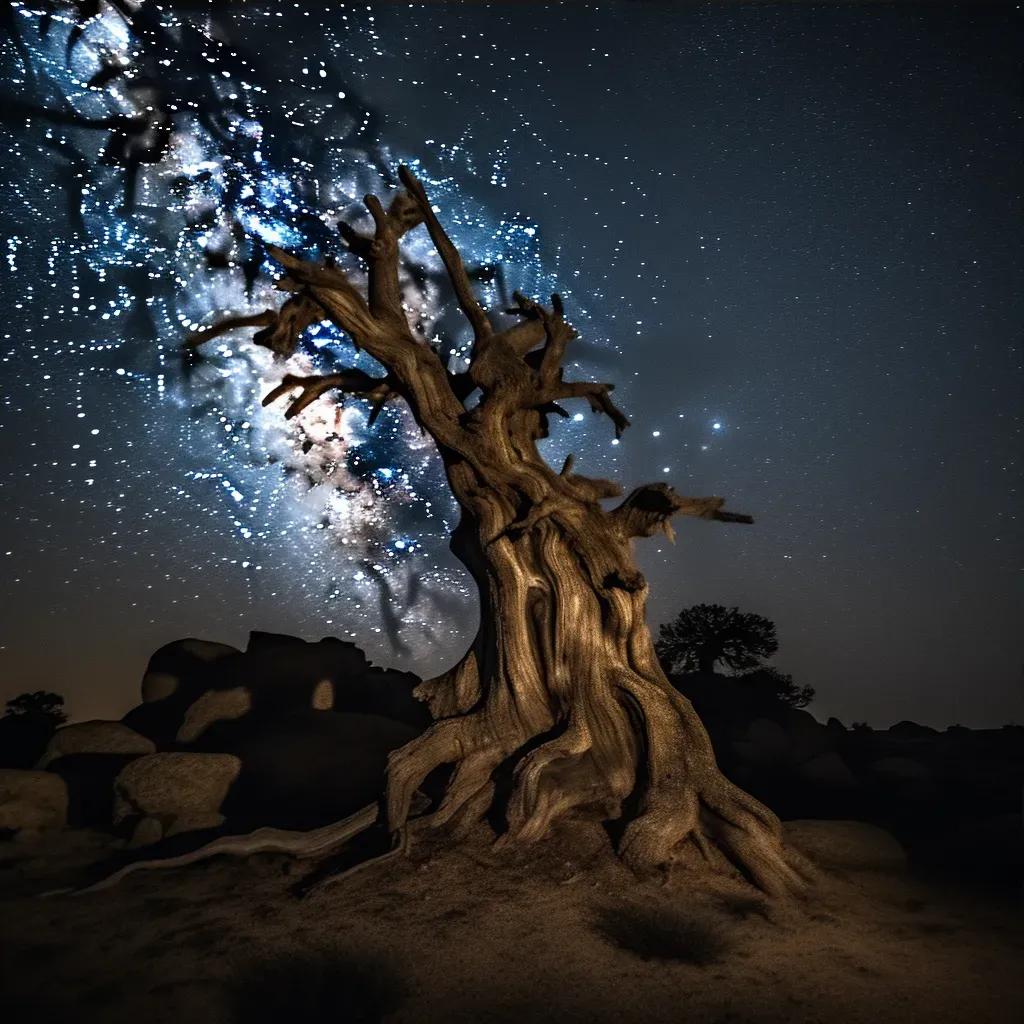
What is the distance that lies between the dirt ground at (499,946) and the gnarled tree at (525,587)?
0.74m

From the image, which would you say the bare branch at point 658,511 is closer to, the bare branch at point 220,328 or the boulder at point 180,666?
the bare branch at point 220,328

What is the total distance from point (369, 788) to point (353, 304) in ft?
25.0

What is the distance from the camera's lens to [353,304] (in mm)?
8445

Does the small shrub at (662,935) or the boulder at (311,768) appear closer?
the small shrub at (662,935)

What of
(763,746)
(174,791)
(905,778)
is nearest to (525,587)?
(174,791)

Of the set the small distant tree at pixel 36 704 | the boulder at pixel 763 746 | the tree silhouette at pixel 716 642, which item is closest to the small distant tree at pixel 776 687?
the tree silhouette at pixel 716 642

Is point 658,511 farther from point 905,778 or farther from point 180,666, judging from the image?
point 180,666

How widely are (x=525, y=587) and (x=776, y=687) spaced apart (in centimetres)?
2159

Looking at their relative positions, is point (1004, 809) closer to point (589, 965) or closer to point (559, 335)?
point (589, 965)

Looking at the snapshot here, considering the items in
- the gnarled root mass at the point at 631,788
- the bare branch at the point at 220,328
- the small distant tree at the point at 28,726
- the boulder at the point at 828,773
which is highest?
the bare branch at the point at 220,328

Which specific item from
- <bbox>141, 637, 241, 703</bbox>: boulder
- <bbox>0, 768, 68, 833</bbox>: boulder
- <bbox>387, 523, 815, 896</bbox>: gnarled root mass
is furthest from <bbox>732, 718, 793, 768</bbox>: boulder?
<bbox>141, 637, 241, 703</bbox>: boulder

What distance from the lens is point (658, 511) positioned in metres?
8.02

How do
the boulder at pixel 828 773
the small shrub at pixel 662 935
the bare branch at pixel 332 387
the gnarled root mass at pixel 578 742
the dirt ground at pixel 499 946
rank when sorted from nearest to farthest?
the dirt ground at pixel 499 946, the small shrub at pixel 662 935, the gnarled root mass at pixel 578 742, the bare branch at pixel 332 387, the boulder at pixel 828 773

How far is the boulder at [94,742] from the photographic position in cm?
1207
